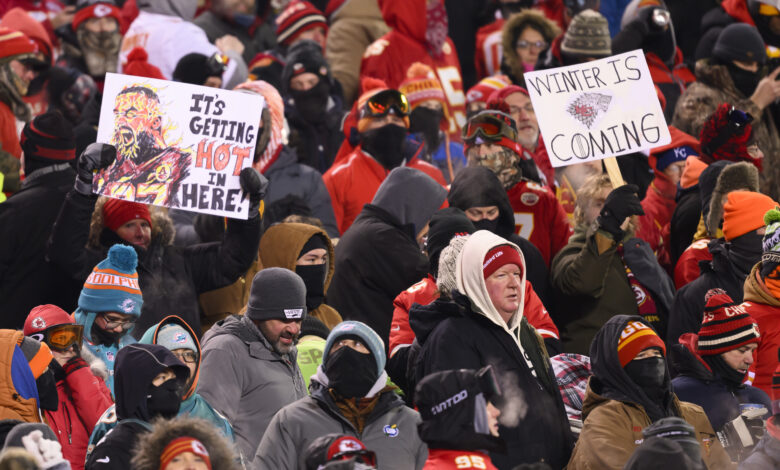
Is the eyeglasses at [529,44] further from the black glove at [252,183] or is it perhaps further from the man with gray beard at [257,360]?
the man with gray beard at [257,360]

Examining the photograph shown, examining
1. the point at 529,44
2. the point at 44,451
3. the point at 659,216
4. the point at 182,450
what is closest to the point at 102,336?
the point at 44,451

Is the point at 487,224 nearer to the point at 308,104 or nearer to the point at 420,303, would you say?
the point at 420,303

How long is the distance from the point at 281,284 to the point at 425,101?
16.4 feet

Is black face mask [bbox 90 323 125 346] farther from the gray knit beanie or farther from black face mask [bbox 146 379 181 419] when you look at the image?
black face mask [bbox 146 379 181 419]

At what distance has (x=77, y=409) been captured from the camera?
7.37 m

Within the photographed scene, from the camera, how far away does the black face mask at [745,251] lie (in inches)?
354

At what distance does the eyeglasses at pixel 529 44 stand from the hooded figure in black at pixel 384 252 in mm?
4718

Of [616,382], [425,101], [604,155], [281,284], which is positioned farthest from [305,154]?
[616,382]

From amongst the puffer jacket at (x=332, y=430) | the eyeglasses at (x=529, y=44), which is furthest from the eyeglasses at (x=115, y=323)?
the eyeglasses at (x=529, y=44)

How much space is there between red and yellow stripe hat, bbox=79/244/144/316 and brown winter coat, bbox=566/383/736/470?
2586mm

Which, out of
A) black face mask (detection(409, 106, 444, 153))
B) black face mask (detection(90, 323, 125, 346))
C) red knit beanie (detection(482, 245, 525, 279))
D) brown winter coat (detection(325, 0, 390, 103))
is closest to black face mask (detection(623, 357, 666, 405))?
red knit beanie (detection(482, 245, 525, 279))

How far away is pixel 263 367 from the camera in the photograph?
7379 mm

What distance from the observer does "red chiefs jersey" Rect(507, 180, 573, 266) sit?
9625 mm

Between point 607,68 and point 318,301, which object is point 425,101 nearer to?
point 607,68
